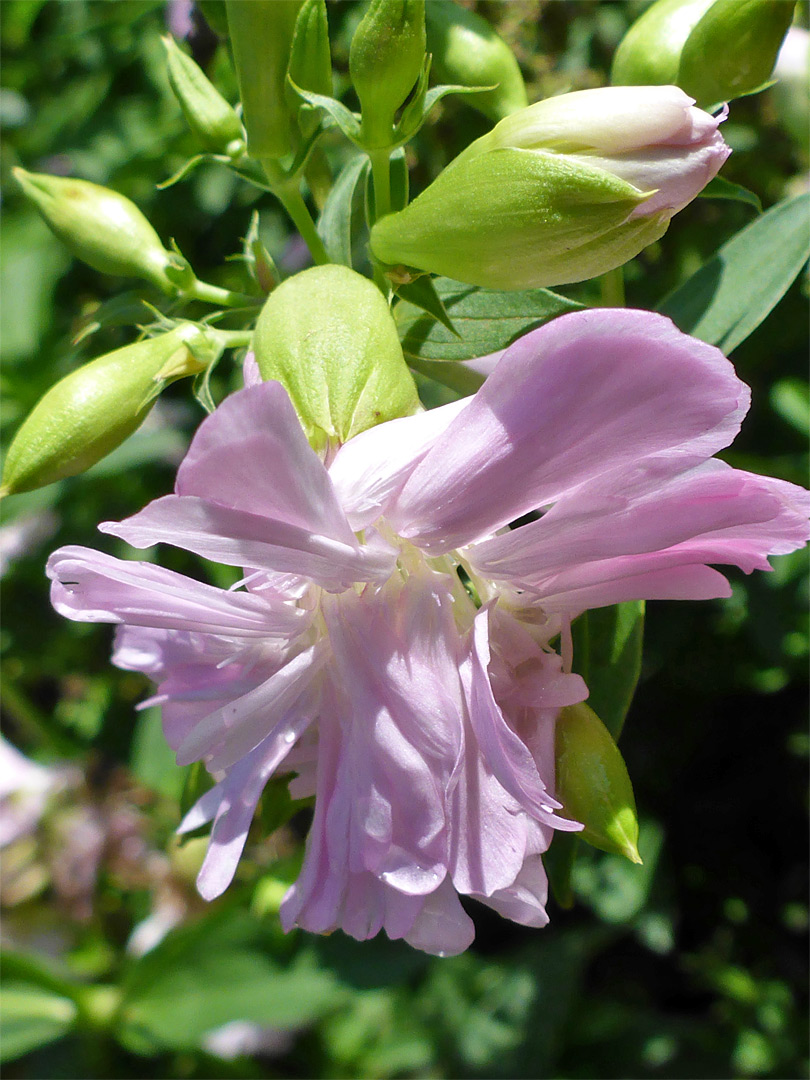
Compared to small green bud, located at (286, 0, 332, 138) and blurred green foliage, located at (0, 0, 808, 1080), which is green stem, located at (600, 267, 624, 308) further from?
blurred green foliage, located at (0, 0, 808, 1080)

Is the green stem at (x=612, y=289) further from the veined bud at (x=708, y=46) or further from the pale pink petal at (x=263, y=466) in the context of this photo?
the pale pink petal at (x=263, y=466)

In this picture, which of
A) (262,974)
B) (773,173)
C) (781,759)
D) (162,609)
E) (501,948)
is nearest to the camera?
(162,609)

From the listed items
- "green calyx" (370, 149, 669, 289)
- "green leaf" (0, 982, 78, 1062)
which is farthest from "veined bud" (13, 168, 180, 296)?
"green leaf" (0, 982, 78, 1062)

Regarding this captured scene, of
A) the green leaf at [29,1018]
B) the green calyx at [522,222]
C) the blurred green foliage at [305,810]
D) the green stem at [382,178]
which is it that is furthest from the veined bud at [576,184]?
the green leaf at [29,1018]

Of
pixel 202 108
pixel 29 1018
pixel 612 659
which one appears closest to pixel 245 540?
pixel 612 659

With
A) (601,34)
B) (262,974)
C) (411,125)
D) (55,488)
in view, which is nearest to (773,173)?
(601,34)

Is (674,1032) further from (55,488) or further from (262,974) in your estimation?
(55,488)

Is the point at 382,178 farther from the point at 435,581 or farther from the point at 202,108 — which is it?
the point at 435,581
